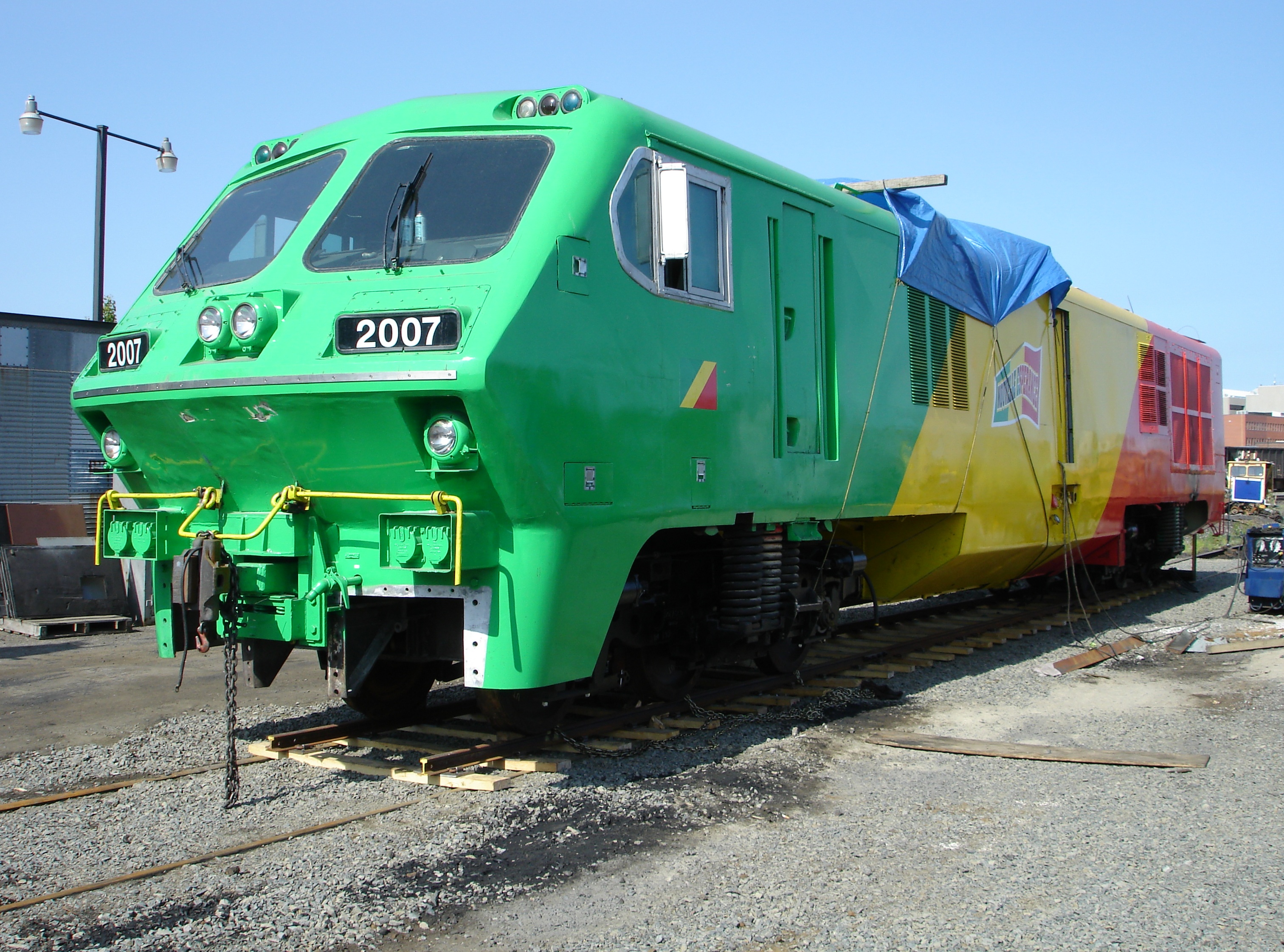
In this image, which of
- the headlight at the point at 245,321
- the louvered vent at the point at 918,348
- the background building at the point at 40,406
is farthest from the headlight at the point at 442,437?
the background building at the point at 40,406

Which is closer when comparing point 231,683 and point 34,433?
point 231,683

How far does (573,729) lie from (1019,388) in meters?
5.50

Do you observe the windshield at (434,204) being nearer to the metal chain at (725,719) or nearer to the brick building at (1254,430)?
the metal chain at (725,719)

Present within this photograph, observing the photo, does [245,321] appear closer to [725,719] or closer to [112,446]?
[112,446]

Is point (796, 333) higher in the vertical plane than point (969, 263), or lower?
lower

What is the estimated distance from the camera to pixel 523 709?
589 centimetres

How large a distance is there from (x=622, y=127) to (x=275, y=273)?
1.90 meters

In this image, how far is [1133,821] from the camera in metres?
4.98

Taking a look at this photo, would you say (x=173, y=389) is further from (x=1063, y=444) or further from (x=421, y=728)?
(x=1063, y=444)

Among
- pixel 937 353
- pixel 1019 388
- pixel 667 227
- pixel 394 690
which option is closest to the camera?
pixel 667 227

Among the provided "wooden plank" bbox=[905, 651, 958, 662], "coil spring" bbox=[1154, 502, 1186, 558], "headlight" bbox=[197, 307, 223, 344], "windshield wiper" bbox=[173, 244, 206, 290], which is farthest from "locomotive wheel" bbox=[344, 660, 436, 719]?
"coil spring" bbox=[1154, 502, 1186, 558]

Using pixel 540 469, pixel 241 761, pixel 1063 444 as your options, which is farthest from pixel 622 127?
pixel 1063 444

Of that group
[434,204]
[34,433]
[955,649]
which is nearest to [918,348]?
[955,649]

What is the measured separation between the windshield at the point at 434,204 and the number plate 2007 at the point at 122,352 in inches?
42.1
